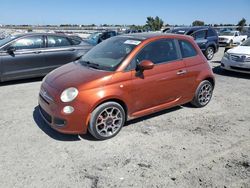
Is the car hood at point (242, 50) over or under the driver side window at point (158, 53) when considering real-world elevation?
under

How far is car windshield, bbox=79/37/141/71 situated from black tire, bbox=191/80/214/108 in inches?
73.2

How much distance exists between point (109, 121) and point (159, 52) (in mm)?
1617

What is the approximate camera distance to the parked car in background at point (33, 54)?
7168 mm

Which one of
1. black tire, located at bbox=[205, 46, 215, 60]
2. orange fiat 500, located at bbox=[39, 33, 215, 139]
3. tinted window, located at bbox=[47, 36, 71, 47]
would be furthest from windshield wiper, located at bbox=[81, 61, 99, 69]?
black tire, located at bbox=[205, 46, 215, 60]

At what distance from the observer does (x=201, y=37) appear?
12922 mm

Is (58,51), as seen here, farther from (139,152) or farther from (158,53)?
(139,152)

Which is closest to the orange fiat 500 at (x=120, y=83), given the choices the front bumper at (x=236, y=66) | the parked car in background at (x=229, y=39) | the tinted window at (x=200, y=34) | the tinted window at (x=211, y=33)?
the front bumper at (x=236, y=66)

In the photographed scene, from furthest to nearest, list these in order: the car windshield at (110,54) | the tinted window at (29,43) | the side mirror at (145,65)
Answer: the tinted window at (29,43), the car windshield at (110,54), the side mirror at (145,65)

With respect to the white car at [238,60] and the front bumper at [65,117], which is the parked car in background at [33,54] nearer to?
the front bumper at [65,117]

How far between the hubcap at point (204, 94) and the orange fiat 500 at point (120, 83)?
0.62 ft

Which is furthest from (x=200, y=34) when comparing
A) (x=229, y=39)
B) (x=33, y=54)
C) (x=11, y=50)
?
(x=229, y=39)

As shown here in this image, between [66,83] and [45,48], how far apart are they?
169 inches

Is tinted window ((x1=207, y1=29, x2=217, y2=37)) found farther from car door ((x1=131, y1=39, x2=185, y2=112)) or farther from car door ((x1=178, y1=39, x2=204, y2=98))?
car door ((x1=131, y1=39, x2=185, y2=112))

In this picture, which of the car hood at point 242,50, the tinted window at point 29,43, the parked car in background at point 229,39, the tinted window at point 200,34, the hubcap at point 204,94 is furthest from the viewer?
the parked car in background at point 229,39
